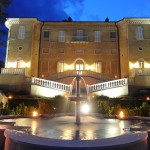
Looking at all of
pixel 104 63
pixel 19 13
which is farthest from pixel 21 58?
pixel 19 13

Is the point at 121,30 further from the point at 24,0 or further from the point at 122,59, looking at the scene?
the point at 24,0

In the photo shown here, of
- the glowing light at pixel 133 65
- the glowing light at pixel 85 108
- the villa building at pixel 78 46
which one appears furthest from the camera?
the villa building at pixel 78 46

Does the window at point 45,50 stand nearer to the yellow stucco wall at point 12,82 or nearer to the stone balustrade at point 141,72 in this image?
the yellow stucco wall at point 12,82

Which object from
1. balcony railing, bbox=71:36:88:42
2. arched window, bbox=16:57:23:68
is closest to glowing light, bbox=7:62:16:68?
arched window, bbox=16:57:23:68

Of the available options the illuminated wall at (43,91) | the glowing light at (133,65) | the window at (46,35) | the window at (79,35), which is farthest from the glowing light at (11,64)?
the glowing light at (133,65)

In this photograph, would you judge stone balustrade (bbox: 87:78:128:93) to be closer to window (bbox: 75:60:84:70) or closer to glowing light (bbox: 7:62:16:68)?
window (bbox: 75:60:84:70)

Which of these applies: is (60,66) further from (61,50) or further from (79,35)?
(79,35)

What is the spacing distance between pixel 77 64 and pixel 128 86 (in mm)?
12898

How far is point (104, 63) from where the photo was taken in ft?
93.9

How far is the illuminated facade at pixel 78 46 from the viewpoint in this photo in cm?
2766

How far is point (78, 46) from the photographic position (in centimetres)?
2944

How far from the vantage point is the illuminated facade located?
1089 inches

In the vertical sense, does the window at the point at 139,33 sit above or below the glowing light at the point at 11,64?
above

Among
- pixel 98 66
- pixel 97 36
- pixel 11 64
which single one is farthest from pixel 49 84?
pixel 97 36
